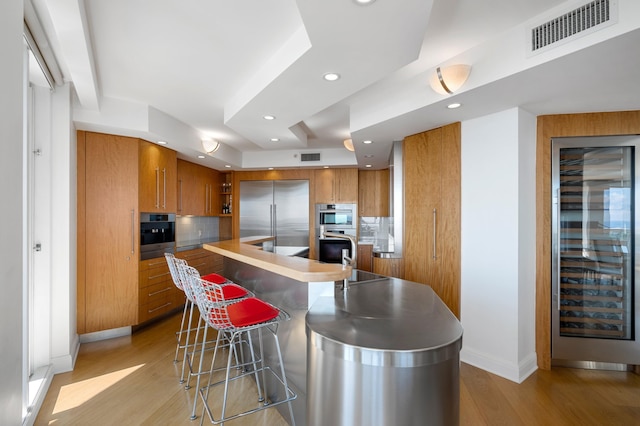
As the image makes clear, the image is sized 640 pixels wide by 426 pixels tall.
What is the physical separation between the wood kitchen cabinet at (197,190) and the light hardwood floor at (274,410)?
2599mm

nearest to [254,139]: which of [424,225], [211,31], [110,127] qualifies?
[110,127]

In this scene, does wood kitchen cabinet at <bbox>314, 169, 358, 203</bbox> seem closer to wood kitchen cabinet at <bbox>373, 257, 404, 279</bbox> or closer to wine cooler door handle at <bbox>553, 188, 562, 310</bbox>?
wood kitchen cabinet at <bbox>373, 257, 404, 279</bbox>

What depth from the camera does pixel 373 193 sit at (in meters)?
6.38

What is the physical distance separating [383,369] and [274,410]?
1417 millimetres

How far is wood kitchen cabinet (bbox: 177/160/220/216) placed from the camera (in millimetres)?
5035

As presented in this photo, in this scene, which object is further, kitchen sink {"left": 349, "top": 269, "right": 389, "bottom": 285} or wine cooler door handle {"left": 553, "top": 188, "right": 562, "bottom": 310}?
wine cooler door handle {"left": 553, "top": 188, "right": 562, "bottom": 310}

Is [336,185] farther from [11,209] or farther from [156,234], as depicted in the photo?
[11,209]

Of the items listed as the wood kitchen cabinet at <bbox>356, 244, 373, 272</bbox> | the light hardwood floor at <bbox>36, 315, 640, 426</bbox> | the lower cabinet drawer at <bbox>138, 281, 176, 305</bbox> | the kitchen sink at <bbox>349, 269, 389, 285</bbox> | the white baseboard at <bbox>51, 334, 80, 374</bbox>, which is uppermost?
the kitchen sink at <bbox>349, 269, 389, 285</bbox>

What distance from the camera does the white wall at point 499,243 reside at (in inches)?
105

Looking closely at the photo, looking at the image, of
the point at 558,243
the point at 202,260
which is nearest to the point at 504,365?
the point at 558,243

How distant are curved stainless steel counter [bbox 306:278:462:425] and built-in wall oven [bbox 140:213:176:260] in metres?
3.10

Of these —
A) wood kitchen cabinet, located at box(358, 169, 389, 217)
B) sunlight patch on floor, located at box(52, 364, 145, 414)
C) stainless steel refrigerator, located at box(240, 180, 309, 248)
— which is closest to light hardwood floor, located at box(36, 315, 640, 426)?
sunlight patch on floor, located at box(52, 364, 145, 414)

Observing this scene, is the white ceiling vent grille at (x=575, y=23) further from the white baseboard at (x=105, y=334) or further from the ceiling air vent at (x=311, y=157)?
the white baseboard at (x=105, y=334)

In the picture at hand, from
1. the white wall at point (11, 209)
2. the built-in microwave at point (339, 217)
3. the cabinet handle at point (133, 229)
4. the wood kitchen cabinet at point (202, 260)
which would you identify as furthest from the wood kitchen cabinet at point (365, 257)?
the white wall at point (11, 209)
